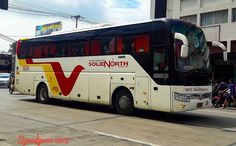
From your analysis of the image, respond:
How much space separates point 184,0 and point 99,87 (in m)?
18.1

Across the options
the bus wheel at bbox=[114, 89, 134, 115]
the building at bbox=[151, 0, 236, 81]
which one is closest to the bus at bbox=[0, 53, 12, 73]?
the building at bbox=[151, 0, 236, 81]

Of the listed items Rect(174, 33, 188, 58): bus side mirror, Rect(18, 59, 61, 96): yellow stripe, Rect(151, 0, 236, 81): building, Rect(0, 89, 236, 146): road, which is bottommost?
Rect(0, 89, 236, 146): road

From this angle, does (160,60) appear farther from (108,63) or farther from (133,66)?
(108,63)

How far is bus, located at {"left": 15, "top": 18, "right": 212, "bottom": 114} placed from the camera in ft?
41.2

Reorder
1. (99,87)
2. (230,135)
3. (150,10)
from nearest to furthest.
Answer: (230,135) < (99,87) < (150,10)

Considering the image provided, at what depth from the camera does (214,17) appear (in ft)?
94.6

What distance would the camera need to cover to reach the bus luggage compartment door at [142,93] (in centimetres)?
1332

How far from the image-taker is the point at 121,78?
46.9 ft

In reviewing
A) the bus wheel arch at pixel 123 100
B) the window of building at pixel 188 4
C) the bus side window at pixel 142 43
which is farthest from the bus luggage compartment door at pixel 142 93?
the window of building at pixel 188 4

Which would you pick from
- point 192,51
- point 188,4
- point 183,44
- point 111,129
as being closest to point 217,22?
point 188,4

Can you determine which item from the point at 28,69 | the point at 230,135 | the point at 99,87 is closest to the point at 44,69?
the point at 28,69

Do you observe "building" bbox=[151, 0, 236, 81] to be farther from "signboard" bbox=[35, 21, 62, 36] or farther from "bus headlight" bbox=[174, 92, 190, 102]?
"signboard" bbox=[35, 21, 62, 36]

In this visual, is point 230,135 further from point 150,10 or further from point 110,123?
point 150,10

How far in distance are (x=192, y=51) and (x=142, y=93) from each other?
2.24 metres
